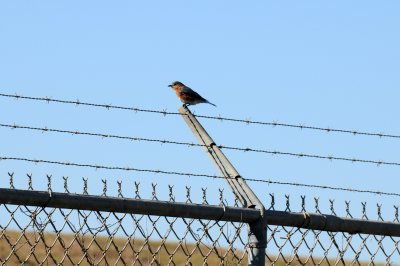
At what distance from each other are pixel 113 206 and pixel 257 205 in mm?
863

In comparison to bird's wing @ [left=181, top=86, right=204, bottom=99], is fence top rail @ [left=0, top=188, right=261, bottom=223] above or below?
below

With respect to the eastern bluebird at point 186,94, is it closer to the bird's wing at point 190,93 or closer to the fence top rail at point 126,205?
the bird's wing at point 190,93

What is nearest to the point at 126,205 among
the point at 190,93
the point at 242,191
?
the point at 242,191

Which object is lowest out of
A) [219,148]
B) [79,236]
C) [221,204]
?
[79,236]

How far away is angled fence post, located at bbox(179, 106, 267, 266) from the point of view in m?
5.50

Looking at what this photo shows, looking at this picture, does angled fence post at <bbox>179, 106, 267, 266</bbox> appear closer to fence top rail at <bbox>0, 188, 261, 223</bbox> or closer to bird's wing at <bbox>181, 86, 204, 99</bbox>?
fence top rail at <bbox>0, 188, 261, 223</bbox>

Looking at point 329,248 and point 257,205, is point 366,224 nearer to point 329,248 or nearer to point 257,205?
point 329,248

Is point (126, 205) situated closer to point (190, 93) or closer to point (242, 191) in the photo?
point (242, 191)

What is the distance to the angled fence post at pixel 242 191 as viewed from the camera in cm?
550

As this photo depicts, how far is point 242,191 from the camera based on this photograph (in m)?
5.60

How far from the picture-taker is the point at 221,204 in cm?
543

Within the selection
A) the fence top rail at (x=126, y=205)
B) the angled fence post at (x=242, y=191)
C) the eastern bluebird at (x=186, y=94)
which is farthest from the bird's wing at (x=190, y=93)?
the fence top rail at (x=126, y=205)

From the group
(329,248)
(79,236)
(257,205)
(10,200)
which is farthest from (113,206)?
(329,248)

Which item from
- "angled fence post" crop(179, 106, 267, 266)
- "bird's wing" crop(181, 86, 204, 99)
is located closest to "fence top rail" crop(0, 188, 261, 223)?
"angled fence post" crop(179, 106, 267, 266)
